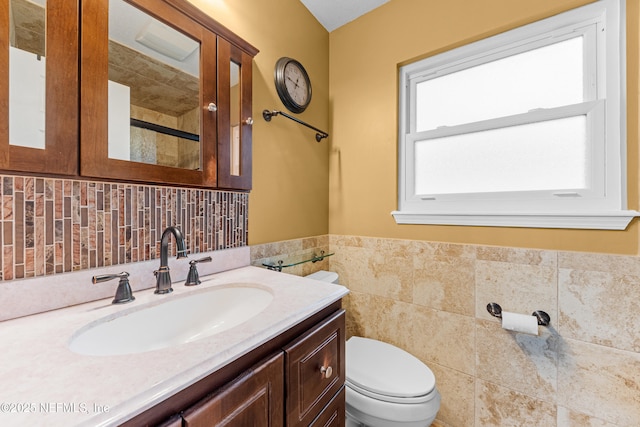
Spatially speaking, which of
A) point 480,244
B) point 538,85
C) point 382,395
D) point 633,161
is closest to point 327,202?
point 480,244

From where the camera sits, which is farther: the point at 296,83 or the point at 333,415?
the point at 296,83

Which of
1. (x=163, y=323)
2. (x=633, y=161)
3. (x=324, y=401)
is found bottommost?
(x=324, y=401)

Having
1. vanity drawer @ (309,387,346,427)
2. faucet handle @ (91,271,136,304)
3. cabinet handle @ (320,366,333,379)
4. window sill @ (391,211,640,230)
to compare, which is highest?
window sill @ (391,211,640,230)

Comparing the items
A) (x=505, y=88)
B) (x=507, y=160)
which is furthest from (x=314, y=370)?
(x=505, y=88)

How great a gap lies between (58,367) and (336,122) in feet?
5.74

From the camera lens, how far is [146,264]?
89 centimetres

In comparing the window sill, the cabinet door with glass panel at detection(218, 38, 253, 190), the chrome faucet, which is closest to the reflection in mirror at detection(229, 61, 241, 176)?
the cabinet door with glass panel at detection(218, 38, 253, 190)

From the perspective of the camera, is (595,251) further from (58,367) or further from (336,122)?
(58,367)

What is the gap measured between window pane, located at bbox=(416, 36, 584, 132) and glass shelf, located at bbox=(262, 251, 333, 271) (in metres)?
1.04

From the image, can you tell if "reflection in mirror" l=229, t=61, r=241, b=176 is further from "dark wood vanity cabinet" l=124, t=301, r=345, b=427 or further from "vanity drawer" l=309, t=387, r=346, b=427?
"vanity drawer" l=309, t=387, r=346, b=427

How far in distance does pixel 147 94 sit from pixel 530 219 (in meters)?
1.70

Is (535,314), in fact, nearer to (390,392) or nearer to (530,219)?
(530,219)

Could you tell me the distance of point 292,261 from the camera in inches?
58.2

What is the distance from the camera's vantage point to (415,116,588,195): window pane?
1.16 m
